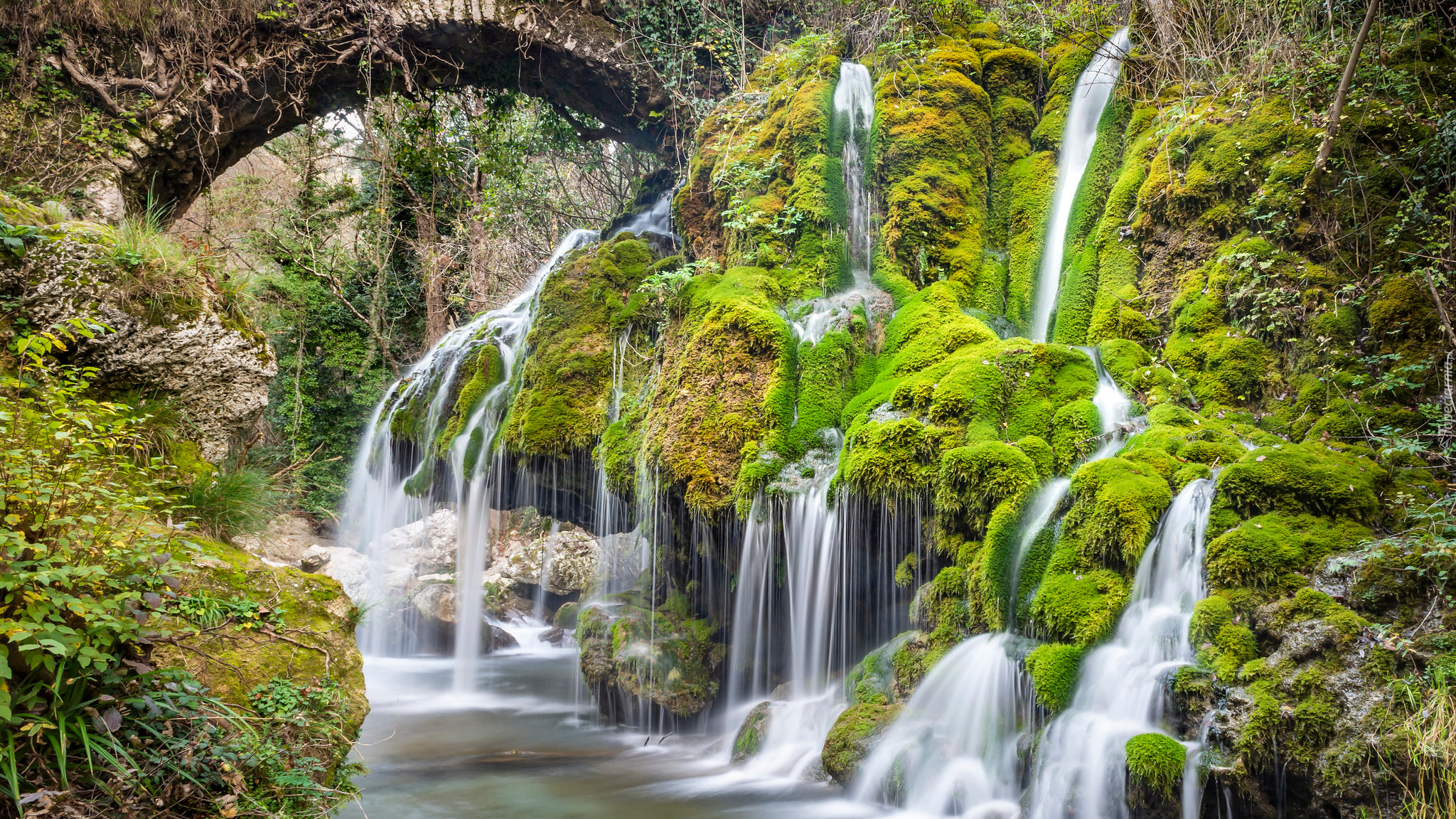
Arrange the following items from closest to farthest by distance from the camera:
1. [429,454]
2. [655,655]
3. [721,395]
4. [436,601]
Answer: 1. [721,395]
2. [655,655]
3. [429,454]
4. [436,601]

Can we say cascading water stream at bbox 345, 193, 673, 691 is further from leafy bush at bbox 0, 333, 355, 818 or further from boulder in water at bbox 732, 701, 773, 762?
leafy bush at bbox 0, 333, 355, 818

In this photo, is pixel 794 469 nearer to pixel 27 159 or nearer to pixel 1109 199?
pixel 1109 199

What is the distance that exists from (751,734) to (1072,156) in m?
7.29

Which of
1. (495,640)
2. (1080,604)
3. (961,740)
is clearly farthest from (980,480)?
(495,640)

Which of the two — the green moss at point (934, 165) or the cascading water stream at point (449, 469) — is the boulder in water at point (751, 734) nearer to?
the cascading water stream at point (449, 469)

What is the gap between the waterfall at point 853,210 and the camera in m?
8.12

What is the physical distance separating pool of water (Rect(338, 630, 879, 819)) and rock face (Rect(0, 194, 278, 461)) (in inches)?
115

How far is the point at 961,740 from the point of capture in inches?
211

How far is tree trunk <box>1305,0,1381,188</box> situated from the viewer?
5.47 metres

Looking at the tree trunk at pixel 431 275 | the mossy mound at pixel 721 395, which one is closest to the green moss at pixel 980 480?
the mossy mound at pixel 721 395

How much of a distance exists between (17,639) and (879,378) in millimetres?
6335

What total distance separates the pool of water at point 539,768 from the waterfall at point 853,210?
4.12 m

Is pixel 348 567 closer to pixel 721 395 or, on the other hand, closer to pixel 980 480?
pixel 721 395

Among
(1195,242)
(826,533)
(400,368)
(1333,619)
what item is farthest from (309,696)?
(400,368)
